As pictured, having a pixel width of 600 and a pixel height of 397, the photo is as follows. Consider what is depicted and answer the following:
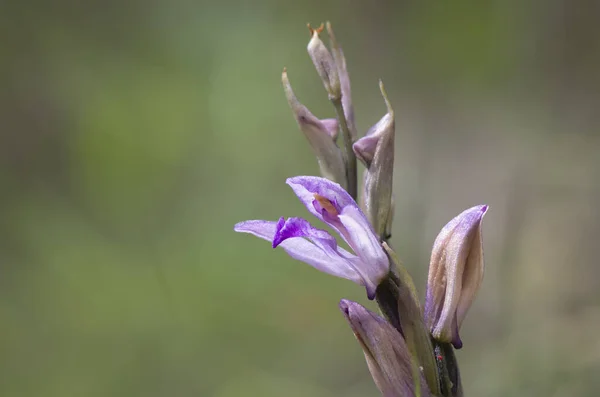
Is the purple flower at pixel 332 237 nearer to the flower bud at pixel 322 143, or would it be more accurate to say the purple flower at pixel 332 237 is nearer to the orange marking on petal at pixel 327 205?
the orange marking on petal at pixel 327 205

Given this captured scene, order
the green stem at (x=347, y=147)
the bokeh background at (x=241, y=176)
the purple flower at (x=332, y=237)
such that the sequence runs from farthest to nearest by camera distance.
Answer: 1. the bokeh background at (x=241, y=176)
2. the green stem at (x=347, y=147)
3. the purple flower at (x=332, y=237)

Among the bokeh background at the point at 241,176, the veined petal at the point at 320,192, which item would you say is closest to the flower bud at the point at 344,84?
the veined petal at the point at 320,192

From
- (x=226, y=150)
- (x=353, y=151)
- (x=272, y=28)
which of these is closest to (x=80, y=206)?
(x=226, y=150)

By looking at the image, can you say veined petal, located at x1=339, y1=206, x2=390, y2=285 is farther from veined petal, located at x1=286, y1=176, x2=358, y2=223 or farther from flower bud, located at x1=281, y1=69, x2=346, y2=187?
flower bud, located at x1=281, y1=69, x2=346, y2=187

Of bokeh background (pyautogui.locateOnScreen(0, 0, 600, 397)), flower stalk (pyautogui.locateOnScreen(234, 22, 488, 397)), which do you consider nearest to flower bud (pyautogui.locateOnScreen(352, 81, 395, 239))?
flower stalk (pyautogui.locateOnScreen(234, 22, 488, 397))

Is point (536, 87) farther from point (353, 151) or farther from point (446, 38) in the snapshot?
point (353, 151)

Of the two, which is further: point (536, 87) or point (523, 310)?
point (536, 87)
